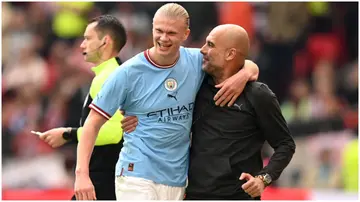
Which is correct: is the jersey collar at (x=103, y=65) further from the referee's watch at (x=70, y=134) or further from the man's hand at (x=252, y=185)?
the man's hand at (x=252, y=185)

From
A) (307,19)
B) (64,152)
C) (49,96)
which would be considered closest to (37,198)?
(64,152)

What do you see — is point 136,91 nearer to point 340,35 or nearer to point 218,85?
point 218,85

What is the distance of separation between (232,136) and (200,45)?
23.0 ft

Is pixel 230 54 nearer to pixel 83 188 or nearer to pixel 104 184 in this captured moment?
pixel 83 188

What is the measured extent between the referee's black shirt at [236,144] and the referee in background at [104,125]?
3.05ft

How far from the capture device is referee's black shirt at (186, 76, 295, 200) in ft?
23.7

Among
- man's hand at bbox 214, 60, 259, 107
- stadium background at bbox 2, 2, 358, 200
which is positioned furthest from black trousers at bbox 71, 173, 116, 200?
stadium background at bbox 2, 2, 358, 200

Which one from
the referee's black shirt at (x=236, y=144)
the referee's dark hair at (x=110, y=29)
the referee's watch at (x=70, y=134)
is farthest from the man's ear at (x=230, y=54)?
the referee's watch at (x=70, y=134)

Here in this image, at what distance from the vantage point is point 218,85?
290 inches

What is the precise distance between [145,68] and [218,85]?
1.74ft

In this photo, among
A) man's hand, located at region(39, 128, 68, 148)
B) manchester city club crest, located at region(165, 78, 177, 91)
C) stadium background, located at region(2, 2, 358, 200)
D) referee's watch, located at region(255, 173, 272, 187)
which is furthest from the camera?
stadium background, located at region(2, 2, 358, 200)

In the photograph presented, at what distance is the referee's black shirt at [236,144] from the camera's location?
723cm

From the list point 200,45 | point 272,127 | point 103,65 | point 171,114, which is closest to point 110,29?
point 103,65

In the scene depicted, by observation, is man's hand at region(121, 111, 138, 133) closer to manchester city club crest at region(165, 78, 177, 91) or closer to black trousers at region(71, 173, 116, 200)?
manchester city club crest at region(165, 78, 177, 91)
